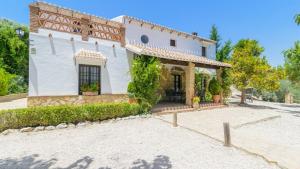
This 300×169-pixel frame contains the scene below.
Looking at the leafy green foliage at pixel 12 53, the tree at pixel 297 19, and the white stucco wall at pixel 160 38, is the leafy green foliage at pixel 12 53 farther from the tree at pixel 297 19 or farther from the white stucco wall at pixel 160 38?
the tree at pixel 297 19

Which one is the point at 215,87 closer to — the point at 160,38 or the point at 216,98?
the point at 216,98

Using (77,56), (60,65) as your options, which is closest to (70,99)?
(60,65)

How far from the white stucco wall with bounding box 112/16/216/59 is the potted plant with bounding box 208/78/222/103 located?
483 centimetres

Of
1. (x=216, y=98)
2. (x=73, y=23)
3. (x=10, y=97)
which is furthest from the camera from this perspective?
(x=216, y=98)

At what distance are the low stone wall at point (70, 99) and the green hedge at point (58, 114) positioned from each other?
1733 millimetres

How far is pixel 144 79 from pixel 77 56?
14.5 ft

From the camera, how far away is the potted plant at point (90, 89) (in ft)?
39.2

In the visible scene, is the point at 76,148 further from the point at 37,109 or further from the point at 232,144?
the point at 232,144

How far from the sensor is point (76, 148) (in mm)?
6781

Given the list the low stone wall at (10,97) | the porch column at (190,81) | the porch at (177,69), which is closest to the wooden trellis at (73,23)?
the porch at (177,69)

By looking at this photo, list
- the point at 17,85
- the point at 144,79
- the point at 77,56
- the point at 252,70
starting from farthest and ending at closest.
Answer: the point at 17,85, the point at 252,70, the point at 144,79, the point at 77,56

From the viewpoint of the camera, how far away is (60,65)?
36.5ft

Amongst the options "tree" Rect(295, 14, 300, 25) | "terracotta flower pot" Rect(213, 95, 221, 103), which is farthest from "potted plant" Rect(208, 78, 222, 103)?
"tree" Rect(295, 14, 300, 25)

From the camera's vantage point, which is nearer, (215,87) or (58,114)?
(58,114)
